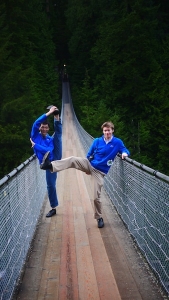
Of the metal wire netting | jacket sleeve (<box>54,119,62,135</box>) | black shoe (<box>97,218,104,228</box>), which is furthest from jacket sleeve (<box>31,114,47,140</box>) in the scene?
black shoe (<box>97,218,104,228</box>)

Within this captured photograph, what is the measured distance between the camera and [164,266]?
3.31 metres

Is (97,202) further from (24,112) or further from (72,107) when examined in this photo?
(72,107)

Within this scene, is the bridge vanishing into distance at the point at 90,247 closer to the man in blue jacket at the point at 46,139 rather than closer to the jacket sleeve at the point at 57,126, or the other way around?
the man in blue jacket at the point at 46,139

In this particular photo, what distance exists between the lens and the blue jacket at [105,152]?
5.19 m

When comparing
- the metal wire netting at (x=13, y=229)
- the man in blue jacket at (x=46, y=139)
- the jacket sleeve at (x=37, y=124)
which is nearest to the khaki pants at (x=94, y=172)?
the man in blue jacket at (x=46, y=139)

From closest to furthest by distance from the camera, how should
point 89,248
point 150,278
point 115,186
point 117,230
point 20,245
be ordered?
1. point 150,278
2. point 20,245
3. point 89,248
4. point 117,230
5. point 115,186

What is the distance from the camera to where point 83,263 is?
400cm

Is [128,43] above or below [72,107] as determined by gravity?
above

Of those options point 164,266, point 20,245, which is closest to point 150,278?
point 164,266

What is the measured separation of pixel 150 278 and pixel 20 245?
130 cm

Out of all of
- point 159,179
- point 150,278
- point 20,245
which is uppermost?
point 159,179

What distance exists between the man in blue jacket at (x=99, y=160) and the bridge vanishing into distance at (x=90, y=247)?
8.5 inches

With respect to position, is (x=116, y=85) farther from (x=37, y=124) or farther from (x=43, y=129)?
(x=37, y=124)

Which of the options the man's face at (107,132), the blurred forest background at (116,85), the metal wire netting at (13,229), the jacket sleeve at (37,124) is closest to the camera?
the metal wire netting at (13,229)
